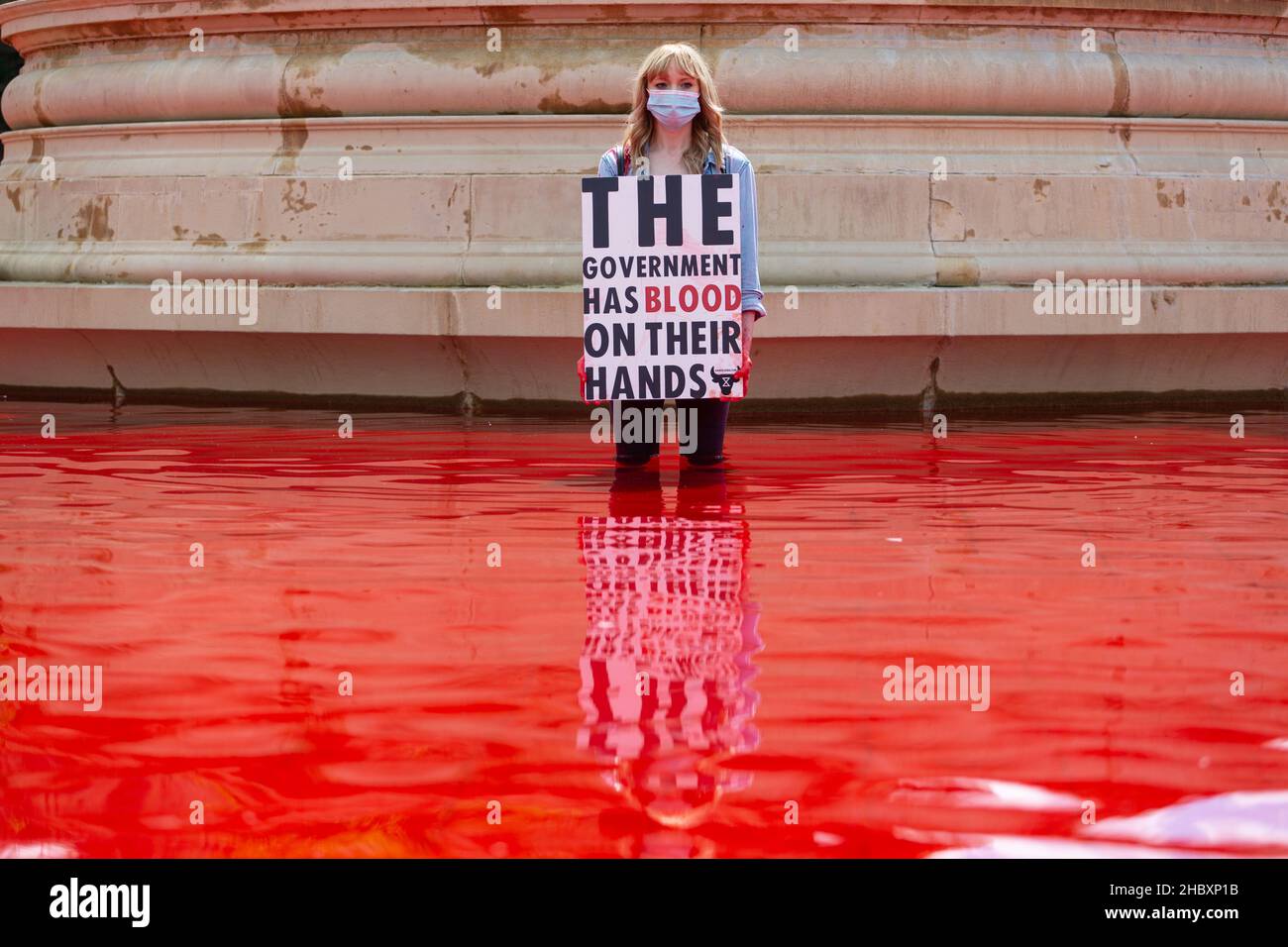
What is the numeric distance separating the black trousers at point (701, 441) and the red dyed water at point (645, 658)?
109 mm

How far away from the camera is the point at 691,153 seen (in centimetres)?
652

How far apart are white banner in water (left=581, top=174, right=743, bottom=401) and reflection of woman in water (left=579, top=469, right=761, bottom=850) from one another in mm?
889

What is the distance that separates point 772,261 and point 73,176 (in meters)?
3.56

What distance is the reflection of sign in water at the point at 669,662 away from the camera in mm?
2918

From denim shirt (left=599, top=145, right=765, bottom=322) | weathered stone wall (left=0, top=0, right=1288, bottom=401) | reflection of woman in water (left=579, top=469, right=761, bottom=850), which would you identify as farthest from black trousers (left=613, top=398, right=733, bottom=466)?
weathered stone wall (left=0, top=0, right=1288, bottom=401)

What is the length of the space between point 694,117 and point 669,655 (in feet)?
10.3

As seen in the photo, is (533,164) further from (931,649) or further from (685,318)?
(931,649)

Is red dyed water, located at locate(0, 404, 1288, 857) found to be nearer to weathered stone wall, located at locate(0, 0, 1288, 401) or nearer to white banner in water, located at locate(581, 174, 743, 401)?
white banner in water, located at locate(581, 174, 743, 401)

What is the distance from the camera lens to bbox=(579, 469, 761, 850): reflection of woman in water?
9.57 feet

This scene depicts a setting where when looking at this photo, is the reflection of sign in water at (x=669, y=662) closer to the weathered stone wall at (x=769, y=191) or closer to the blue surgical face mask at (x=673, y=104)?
the blue surgical face mask at (x=673, y=104)

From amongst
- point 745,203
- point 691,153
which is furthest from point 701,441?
point 691,153

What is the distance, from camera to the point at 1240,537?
200 inches

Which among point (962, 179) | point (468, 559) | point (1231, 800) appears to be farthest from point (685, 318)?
point (1231, 800)

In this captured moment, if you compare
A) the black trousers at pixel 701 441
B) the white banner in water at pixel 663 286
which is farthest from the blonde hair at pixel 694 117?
the black trousers at pixel 701 441
